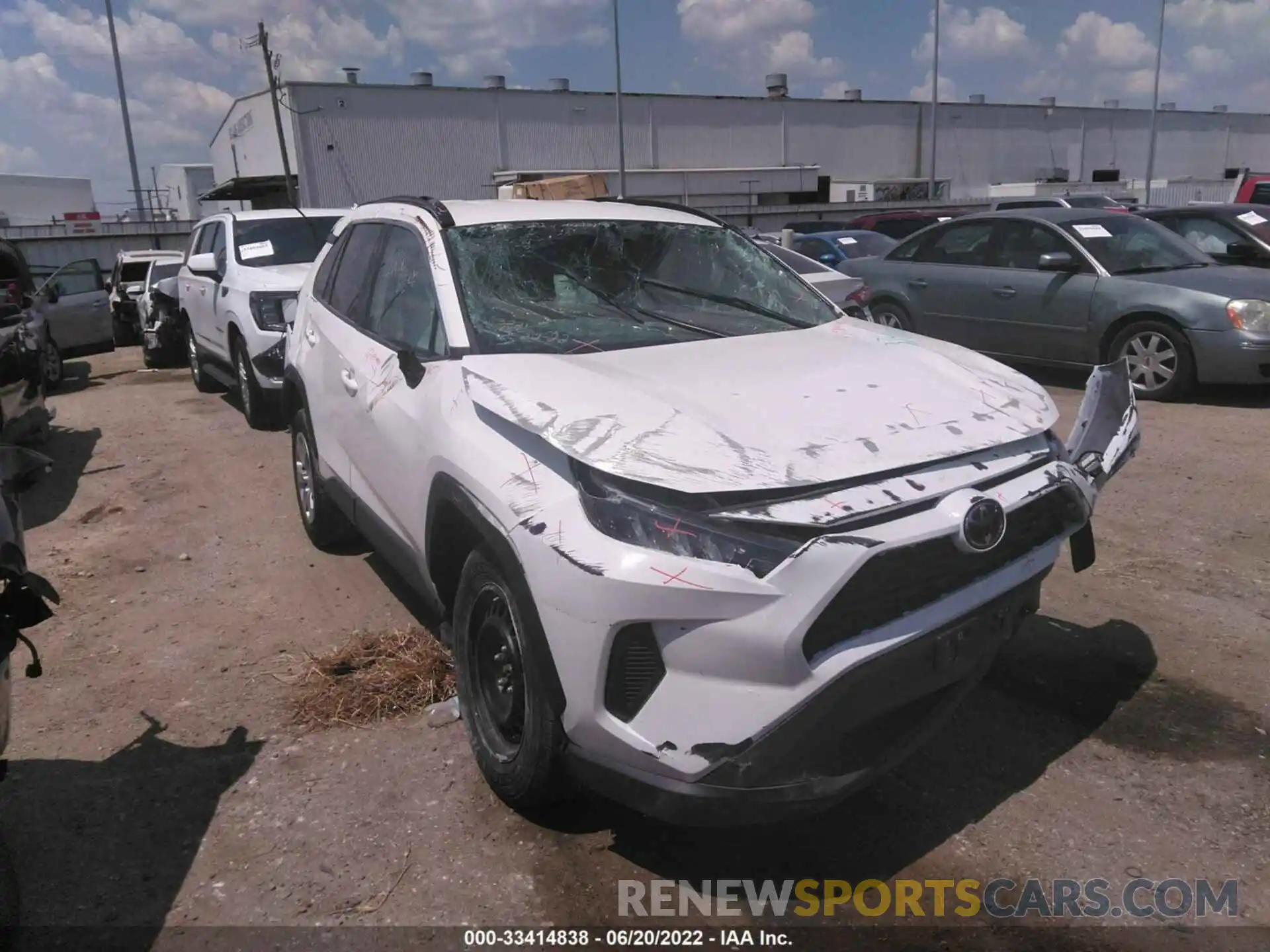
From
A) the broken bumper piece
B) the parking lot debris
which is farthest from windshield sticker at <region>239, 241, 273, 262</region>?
the broken bumper piece

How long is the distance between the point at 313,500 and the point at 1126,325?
6.95 metres

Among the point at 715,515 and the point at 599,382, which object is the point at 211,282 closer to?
the point at 599,382

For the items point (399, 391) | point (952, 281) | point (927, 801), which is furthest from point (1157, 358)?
point (399, 391)

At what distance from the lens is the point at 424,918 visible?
2.75 m

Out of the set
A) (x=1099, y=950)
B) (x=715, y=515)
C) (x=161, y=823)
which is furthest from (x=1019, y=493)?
(x=161, y=823)

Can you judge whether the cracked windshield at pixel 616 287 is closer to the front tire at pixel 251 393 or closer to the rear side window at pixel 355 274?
the rear side window at pixel 355 274

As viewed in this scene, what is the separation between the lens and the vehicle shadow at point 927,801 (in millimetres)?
2959

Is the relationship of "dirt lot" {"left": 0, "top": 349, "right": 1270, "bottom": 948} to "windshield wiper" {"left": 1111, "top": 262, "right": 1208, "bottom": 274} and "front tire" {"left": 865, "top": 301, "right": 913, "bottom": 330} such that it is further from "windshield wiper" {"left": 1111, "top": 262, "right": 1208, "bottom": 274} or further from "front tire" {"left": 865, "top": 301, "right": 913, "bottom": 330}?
"front tire" {"left": 865, "top": 301, "right": 913, "bottom": 330}

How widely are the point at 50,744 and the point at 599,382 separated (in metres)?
2.54

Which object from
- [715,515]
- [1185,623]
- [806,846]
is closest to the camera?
[715,515]

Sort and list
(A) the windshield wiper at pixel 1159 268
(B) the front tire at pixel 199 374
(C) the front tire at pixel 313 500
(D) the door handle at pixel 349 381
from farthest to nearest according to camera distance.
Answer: (B) the front tire at pixel 199 374 → (A) the windshield wiper at pixel 1159 268 → (C) the front tire at pixel 313 500 → (D) the door handle at pixel 349 381

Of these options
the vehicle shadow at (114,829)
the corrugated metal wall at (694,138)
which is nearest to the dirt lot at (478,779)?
the vehicle shadow at (114,829)

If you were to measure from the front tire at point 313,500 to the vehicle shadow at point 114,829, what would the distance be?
5.73ft

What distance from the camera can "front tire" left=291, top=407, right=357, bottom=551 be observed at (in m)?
5.30
